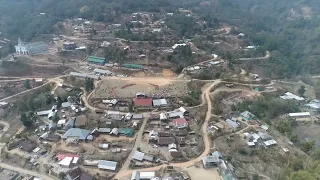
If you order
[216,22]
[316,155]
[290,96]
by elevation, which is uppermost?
[216,22]

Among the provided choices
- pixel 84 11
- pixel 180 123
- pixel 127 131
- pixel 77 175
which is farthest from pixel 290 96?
pixel 84 11

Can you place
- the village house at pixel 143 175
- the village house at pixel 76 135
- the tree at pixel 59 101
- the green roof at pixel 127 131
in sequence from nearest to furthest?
1. the village house at pixel 143 175
2. the village house at pixel 76 135
3. the green roof at pixel 127 131
4. the tree at pixel 59 101

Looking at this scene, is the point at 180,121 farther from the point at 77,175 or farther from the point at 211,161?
the point at 77,175

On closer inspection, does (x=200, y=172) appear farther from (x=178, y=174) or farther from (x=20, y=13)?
(x=20, y=13)

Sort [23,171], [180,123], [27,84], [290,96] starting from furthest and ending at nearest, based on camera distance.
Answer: [290,96]
[27,84]
[180,123]
[23,171]

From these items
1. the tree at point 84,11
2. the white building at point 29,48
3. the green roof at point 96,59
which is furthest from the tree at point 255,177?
the tree at point 84,11

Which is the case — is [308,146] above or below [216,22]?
below

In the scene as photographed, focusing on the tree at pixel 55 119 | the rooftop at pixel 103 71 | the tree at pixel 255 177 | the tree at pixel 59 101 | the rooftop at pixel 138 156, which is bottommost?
the tree at pixel 255 177

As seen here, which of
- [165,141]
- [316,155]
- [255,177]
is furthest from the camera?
[165,141]

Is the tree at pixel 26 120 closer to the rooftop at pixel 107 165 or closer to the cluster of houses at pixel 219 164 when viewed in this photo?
the rooftop at pixel 107 165
